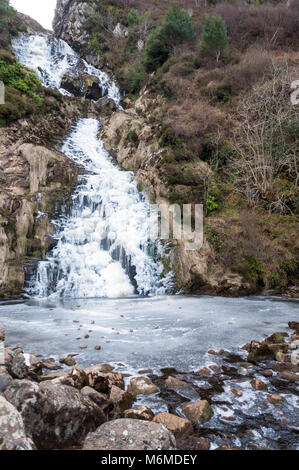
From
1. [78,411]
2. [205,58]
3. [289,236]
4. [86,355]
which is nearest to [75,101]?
[205,58]

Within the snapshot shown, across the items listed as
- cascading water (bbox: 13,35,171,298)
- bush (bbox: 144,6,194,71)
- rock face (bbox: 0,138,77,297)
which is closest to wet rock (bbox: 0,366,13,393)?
cascading water (bbox: 13,35,171,298)

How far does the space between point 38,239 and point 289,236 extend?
9227 mm

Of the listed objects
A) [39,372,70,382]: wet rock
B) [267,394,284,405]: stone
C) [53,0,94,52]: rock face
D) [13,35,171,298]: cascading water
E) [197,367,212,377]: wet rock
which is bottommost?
[267,394,284,405]: stone

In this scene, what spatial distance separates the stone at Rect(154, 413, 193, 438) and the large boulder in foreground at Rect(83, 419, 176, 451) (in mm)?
258

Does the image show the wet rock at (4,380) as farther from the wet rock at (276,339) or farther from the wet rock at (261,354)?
the wet rock at (276,339)

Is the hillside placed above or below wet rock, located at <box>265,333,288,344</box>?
above

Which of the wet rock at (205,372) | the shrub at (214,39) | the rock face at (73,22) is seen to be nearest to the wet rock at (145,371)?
the wet rock at (205,372)

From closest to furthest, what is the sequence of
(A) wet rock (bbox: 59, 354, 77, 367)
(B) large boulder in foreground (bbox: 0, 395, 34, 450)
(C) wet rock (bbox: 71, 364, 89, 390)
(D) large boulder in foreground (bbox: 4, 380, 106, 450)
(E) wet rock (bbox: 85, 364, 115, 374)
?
(B) large boulder in foreground (bbox: 0, 395, 34, 450), (D) large boulder in foreground (bbox: 4, 380, 106, 450), (C) wet rock (bbox: 71, 364, 89, 390), (E) wet rock (bbox: 85, 364, 115, 374), (A) wet rock (bbox: 59, 354, 77, 367)

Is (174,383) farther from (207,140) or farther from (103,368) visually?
(207,140)

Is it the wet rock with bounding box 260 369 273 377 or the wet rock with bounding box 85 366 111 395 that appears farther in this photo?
the wet rock with bounding box 260 369 273 377

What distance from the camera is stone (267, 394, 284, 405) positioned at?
279 centimetres

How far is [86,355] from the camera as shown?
4.03m

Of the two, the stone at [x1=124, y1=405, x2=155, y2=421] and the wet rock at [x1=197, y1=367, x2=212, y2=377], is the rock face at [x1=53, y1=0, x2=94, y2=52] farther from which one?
the stone at [x1=124, y1=405, x2=155, y2=421]
